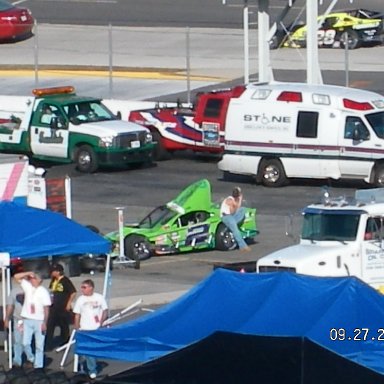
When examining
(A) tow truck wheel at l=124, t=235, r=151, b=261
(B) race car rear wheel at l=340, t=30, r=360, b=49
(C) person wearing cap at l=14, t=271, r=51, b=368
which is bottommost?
(A) tow truck wheel at l=124, t=235, r=151, b=261

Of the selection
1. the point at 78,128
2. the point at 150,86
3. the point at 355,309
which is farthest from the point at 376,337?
the point at 150,86

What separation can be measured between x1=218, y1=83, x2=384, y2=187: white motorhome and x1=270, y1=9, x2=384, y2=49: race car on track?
14012 millimetres

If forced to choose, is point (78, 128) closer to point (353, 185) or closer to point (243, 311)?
point (353, 185)

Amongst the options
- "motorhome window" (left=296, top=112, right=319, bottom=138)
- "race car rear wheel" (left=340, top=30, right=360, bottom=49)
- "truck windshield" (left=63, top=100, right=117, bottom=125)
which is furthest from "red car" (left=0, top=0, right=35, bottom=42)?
"motorhome window" (left=296, top=112, right=319, bottom=138)

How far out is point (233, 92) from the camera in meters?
35.2

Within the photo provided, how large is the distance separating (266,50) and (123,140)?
4634 millimetres

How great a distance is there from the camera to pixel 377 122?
33.2 meters

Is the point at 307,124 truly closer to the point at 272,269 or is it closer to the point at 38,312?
the point at 272,269

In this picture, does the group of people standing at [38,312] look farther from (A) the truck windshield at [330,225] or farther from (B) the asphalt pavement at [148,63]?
(B) the asphalt pavement at [148,63]

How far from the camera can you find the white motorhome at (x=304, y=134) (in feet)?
108

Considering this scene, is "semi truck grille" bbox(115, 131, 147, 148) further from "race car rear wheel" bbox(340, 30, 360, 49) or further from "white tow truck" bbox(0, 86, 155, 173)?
"race car rear wheel" bbox(340, 30, 360, 49)

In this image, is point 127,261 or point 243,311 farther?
point 127,261

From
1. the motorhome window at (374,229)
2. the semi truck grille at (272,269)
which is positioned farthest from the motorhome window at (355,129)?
the semi truck grille at (272,269)
